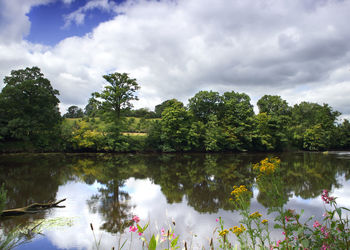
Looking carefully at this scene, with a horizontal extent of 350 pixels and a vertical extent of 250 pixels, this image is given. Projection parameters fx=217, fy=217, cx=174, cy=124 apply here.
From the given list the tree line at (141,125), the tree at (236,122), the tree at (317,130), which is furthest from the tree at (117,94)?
the tree at (317,130)

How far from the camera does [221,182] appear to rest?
10539 millimetres

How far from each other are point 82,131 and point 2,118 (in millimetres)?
7792

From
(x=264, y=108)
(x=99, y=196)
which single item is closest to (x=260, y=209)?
(x=99, y=196)

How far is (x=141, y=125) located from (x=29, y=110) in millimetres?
14648

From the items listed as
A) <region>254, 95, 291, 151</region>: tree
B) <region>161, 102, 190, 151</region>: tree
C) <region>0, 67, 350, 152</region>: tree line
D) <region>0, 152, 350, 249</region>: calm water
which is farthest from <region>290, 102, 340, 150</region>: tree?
<region>0, 152, 350, 249</region>: calm water

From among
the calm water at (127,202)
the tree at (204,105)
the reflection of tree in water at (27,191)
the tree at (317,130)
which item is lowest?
the calm water at (127,202)

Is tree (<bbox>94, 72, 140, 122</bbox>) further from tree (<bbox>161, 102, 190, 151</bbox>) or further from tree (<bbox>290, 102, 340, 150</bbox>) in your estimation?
tree (<bbox>290, 102, 340, 150</bbox>)

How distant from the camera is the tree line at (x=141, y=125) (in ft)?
76.1

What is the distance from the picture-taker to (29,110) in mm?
23891

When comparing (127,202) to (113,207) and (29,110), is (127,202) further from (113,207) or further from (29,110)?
(29,110)

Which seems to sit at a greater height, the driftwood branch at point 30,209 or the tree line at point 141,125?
the tree line at point 141,125

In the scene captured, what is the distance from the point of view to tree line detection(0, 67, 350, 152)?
913 inches

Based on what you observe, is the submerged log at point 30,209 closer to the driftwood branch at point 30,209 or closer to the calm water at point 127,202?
the driftwood branch at point 30,209

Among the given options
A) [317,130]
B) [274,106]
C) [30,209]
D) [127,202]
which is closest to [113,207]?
[127,202]
